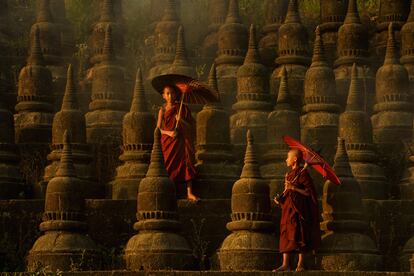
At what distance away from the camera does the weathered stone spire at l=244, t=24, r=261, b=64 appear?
4021cm

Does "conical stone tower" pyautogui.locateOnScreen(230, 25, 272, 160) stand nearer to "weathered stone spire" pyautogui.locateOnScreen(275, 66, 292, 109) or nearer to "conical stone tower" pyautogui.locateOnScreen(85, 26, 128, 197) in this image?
"weathered stone spire" pyautogui.locateOnScreen(275, 66, 292, 109)

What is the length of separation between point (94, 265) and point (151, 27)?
10975mm

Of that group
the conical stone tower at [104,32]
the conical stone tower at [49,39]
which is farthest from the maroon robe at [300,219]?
the conical stone tower at [49,39]

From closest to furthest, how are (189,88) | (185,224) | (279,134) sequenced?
(185,224) → (189,88) → (279,134)

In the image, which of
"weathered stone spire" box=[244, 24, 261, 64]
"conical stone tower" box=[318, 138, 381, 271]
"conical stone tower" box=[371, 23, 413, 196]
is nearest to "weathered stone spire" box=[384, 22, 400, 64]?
"conical stone tower" box=[371, 23, 413, 196]

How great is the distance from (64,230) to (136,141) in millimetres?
3447

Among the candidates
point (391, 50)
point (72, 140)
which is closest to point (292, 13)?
point (391, 50)

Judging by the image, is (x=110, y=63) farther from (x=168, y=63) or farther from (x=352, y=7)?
(x=352, y=7)

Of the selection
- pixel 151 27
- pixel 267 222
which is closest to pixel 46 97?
pixel 151 27

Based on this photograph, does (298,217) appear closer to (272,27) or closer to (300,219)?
(300,219)

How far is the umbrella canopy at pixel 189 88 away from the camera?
36969 millimetres

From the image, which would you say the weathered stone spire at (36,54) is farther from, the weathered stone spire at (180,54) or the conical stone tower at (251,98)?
the conical stone tower at (251,98)

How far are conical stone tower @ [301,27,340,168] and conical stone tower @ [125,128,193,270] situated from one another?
15.5ft

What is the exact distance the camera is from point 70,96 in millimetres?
38750
